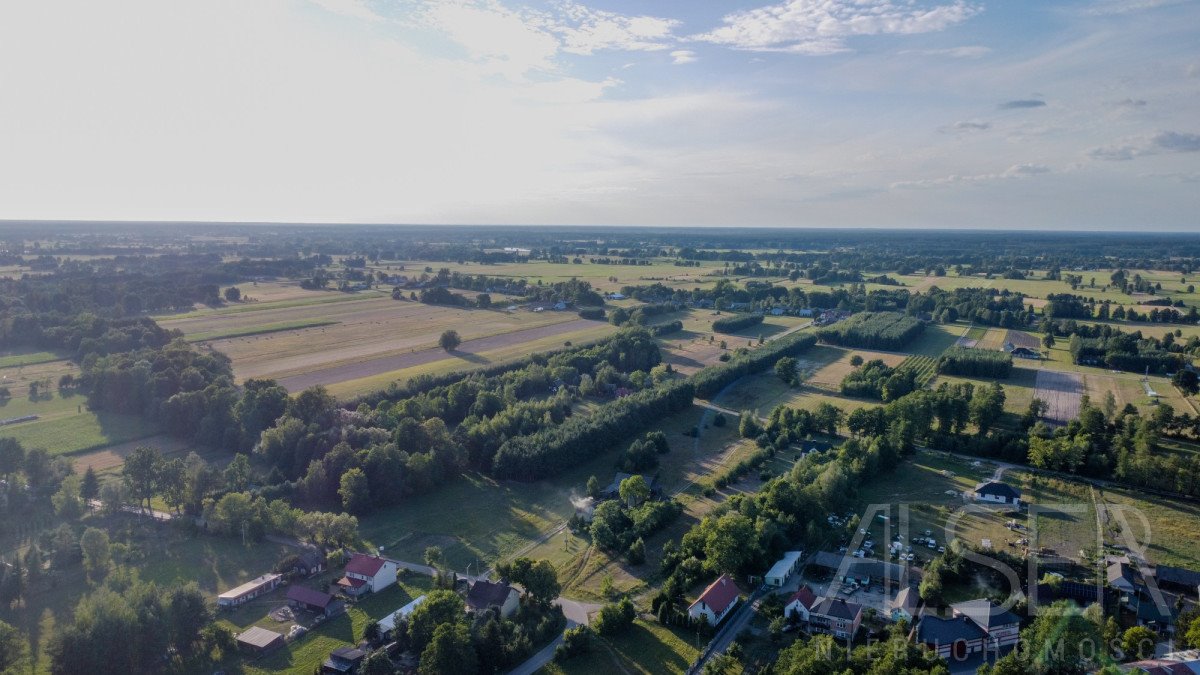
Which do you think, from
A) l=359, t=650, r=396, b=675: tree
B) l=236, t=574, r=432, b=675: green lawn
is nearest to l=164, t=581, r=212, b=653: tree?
l=236, t=574, r=432, b=675: green lawn

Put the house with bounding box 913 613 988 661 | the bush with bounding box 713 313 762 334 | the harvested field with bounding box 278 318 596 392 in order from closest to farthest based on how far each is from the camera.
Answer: the house with bounding box 913 613 988 661 < the harvested field with bounding box 278 318 596 392 < the bush with bounding box 713 313 762 334

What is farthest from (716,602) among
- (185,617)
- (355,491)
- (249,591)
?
(355,491)

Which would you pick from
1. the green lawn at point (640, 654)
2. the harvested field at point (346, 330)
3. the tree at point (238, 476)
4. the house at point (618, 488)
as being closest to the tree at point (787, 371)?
the house at point (618, 488)

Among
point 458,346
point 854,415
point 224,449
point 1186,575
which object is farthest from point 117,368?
point 1186,575

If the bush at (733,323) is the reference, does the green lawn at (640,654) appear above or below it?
→ below

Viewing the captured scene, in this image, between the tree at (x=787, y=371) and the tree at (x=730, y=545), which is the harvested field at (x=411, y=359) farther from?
the tree at (x=730, y=545)

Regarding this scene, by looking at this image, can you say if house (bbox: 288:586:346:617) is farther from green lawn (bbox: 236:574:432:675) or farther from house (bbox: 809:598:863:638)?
house (bbox: 809:598:863:638)

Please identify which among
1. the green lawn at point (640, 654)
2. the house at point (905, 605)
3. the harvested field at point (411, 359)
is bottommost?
the green lawn at point (640, 654)
